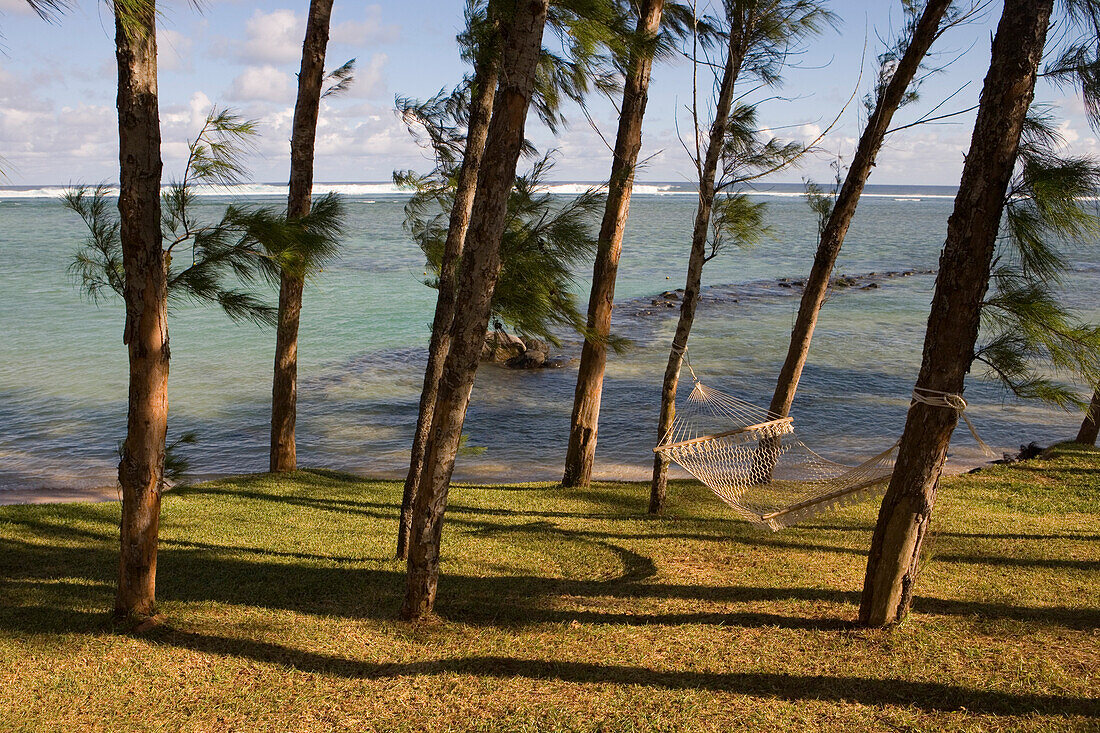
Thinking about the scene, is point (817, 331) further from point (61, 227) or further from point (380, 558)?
point (61, 227)

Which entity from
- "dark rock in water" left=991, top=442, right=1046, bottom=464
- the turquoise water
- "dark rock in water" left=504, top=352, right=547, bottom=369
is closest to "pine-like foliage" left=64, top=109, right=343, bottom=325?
the turquoise water

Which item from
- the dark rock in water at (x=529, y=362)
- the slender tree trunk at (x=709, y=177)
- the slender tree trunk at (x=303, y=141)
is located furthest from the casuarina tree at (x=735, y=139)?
→ the dark rock in water at (x=529, y=362)

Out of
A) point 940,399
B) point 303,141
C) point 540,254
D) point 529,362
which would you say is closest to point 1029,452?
point 940,399

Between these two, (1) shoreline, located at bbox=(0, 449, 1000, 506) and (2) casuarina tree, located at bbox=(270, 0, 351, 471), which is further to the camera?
(1) shoreline, located at bbox=(0, 449, 1000, 506)

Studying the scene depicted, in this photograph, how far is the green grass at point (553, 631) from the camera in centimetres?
312

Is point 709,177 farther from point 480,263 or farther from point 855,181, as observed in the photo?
point 480,263

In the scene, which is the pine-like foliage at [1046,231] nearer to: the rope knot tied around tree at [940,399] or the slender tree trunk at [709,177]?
the rope knot tied around tree at [940,399]

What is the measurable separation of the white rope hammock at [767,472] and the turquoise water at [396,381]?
1811 millimetres

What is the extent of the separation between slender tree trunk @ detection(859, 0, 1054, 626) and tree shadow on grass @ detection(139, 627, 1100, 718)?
600 mm

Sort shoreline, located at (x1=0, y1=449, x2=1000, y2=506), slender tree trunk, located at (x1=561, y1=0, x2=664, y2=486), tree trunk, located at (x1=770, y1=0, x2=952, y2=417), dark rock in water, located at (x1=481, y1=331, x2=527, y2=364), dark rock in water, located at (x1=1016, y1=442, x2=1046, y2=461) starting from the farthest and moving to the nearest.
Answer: dark rock in water, located at (x1=481, y1=331, x2=527, y2=364), dark rock in water, located at (x1=1016, y1=442, x2=1046, y2=461), shoreline, located at (x1=0, y1=449, x2=1000, y2=506), slender tree trunk, located at (x1=561, y1=0, x2=664, y2=486), tree trunk, located at (x1=770, y1=0, x2=952, y2=417)

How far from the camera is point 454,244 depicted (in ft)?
15.7

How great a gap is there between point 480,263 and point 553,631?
181cm

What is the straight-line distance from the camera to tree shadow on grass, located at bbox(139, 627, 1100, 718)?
10.3 feet

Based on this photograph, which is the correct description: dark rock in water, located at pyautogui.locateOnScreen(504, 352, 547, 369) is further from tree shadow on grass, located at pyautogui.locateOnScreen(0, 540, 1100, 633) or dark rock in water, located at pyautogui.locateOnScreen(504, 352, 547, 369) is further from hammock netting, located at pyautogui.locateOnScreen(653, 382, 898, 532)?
tree shadow on grass, located at pyautogui.locateOnScreen(0, 540, 1100, 633)
